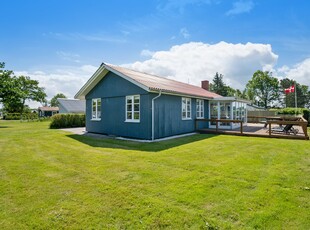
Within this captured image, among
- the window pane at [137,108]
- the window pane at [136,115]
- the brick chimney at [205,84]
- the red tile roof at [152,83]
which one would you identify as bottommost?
the window pane at [136,115]

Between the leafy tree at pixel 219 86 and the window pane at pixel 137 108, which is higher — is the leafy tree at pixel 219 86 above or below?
above

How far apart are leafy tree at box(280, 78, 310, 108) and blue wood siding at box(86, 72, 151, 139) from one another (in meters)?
62.9

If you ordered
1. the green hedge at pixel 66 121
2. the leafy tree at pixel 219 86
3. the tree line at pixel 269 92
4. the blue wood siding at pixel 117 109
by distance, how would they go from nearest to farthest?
the blue wood siding at pixel 117 109
the green hedge at pixel 66 121
the leafy tree at pixel 219 86
the tree line at pixel 269 92

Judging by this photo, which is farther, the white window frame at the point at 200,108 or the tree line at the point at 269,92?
the tree line at the point at 269,92

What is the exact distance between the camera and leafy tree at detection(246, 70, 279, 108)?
57156 mm

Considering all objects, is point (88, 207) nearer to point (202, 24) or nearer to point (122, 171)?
point (122, 171)

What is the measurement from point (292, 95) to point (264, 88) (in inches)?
355

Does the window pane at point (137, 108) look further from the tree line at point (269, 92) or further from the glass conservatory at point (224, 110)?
the tree line at point (269, 92)

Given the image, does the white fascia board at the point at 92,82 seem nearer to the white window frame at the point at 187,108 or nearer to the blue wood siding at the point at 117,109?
the blue wood siding at the point at 117,109

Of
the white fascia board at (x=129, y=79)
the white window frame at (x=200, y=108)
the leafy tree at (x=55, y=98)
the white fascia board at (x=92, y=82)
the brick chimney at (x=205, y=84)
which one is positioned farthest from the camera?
the leafy tree at (x=55, y=98)

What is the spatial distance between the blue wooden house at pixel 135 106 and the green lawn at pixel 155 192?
14.1 ft

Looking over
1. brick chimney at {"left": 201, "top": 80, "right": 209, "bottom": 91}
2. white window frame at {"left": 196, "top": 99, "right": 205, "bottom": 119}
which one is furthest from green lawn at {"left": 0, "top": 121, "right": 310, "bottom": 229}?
brick chimney at {"left": 201, "top": 80, "right": 209, "bottom": 91}

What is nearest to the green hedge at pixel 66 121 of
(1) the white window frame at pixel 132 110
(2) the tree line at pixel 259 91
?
(1) the white window frame at pixel 132 110

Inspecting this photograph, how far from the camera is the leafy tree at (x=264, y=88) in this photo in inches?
2250
